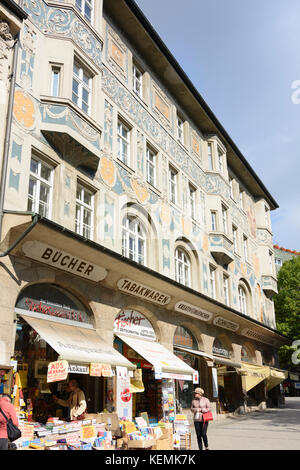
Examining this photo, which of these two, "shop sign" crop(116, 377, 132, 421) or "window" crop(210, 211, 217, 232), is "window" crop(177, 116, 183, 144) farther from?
"shop sign" crop(116, 377, 132, 421)

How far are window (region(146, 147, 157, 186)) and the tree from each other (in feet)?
70.4

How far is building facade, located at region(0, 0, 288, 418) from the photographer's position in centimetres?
1125

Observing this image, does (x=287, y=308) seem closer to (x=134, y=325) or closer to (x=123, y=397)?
(x=134, y=325)

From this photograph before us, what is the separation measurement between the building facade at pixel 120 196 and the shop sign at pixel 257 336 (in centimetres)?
14

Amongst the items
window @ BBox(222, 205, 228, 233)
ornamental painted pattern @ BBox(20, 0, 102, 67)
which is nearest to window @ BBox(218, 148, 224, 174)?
window @ BBox(222, 205, 228, 233)

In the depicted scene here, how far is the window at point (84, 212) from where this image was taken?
13133 millimetres

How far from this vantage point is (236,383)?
23969 mm

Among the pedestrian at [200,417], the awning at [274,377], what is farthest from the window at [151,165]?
the awning at [274,377]

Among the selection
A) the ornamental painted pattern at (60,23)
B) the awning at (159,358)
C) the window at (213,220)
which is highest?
the ornamental painted pattern at (60,23)

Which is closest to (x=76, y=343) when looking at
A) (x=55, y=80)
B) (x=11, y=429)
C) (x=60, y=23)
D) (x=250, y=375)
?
(x=11, y=429)

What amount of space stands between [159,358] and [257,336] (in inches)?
573

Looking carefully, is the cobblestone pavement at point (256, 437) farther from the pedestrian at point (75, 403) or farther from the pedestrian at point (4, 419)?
the pedestrian at point (4, 419)
